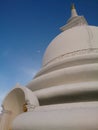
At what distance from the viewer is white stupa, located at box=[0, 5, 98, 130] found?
11.3ft

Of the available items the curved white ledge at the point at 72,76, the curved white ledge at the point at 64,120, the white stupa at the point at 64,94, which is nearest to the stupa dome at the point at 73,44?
the white stupa at the point at 64,94

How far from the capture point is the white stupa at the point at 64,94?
343 centimetres

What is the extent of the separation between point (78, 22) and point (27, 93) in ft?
22.8

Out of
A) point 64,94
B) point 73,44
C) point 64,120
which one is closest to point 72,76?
point 64,94

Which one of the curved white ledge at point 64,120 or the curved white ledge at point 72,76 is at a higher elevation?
the curved white ledge at point 72,76

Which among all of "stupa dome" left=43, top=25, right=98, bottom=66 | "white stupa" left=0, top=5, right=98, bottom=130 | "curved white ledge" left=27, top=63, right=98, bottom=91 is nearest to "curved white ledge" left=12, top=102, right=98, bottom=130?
"white stupa" left=0, top=5, right=98, bottom=130

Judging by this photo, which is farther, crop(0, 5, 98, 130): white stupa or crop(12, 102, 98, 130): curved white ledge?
crop(0, 5, 98, 130): white stupa

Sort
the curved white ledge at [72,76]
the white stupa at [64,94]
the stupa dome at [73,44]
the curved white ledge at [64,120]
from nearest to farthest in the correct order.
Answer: the curved white ledge at [64,120] < the white stupa at [64,94] < the curved white ledge at [72,76] < the stupa dome at [73,44]

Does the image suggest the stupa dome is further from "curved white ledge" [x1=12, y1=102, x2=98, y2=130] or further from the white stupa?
"curved white ledge" [x1=12, y1=102, x2=98, y2=130]

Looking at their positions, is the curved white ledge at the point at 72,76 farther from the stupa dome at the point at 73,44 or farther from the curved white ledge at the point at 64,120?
the stupa dome at the point at 73,44

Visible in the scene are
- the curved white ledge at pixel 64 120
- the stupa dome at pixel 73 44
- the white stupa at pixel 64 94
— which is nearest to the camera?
the curved white ledge at pixel 64 120

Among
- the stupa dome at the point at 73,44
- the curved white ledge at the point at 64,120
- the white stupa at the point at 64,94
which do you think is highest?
the stupa dome at the point at 73,44

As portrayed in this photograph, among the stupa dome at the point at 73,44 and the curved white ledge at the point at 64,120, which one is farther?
the stupa dome at the point at 73,44

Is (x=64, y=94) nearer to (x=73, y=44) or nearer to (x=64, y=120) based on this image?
(x=64, y=120)
